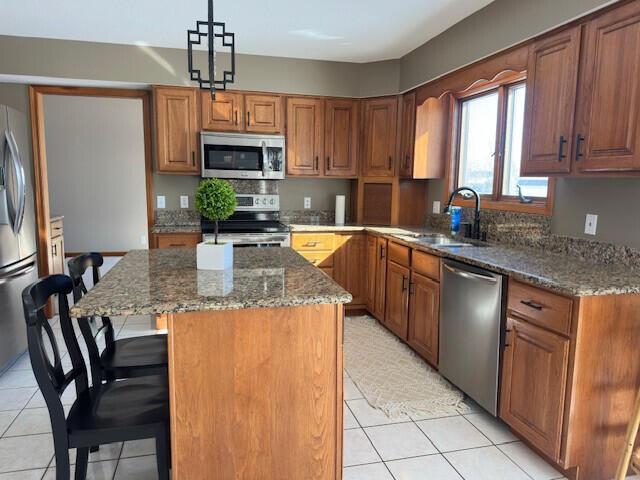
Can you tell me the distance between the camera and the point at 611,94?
81.2 inches

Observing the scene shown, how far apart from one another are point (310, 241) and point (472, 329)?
6.20ft

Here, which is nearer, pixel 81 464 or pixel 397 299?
pixel 81 464

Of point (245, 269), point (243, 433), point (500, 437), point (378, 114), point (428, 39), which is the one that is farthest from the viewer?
point (378, 114)

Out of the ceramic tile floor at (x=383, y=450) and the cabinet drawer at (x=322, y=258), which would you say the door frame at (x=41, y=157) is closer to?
the cabinet drawer at (x=322, y=258)

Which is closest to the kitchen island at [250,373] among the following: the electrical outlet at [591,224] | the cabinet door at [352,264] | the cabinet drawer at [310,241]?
the electrical outlet at [591,224]

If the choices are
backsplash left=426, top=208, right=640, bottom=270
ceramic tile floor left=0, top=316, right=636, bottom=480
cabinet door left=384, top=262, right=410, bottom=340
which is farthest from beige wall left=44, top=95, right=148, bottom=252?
backsplash left=426, top=208, right=640, bottom=270

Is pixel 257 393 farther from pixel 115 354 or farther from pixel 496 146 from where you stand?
pixel 496 146

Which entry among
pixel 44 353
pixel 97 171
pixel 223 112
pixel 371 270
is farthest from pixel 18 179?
pixel 97 171

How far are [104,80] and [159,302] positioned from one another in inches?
125

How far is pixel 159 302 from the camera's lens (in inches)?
59.1

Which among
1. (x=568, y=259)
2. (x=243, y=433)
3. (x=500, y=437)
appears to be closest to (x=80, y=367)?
(x=243, y=433)

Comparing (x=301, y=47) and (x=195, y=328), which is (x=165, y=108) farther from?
(x=195, y=328)

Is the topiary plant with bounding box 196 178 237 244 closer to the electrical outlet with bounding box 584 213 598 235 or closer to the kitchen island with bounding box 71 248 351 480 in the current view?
the kitchen island with bounding box 71 248 351 480

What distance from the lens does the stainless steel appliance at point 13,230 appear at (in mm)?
2947
